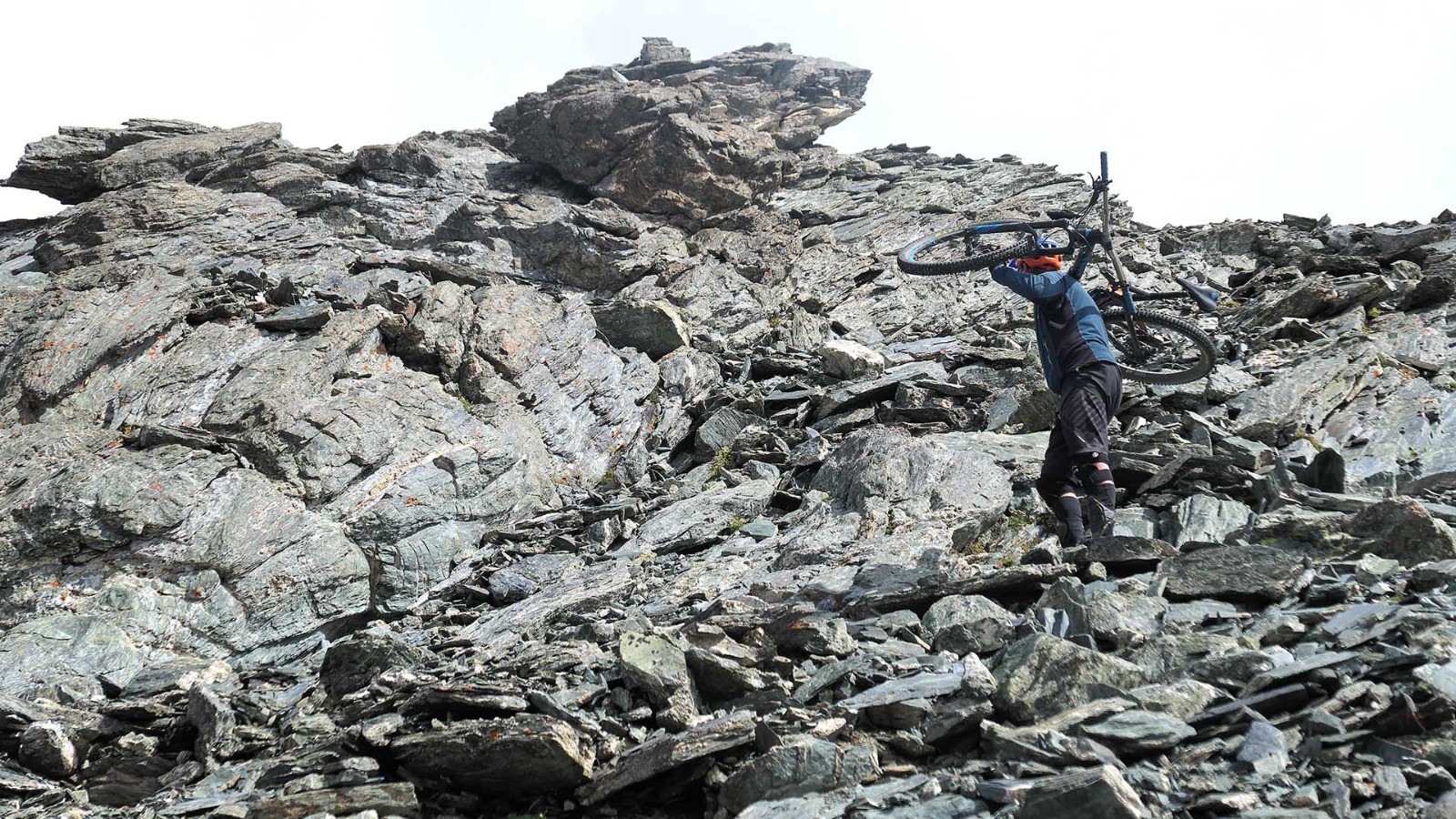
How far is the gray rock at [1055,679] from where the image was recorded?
6363mm

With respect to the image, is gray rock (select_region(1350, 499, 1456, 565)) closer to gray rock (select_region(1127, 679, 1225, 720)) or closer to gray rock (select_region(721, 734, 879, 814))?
gray rock (select_region(1127, 679, 1225, 720))

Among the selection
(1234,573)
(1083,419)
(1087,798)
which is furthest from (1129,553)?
(1087,798)

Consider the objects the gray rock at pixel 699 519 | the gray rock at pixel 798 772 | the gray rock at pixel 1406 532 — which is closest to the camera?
the gray rock at pixel 798 772

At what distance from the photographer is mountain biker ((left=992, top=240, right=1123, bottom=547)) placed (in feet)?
34.7

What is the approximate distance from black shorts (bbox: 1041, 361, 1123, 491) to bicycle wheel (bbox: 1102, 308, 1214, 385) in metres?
2.89

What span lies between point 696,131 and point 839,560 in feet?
90.9

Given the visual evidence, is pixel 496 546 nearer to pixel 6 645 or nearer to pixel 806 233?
pixel 6 645

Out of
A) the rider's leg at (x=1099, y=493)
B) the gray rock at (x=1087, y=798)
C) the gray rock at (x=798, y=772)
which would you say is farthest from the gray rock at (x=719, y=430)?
the gray rock at (x=1087, y=798)

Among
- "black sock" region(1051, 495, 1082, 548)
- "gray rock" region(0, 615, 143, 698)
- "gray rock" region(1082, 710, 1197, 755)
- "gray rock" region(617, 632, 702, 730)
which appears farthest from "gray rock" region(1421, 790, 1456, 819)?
"gray rock" region(0, 615, 143, 698)

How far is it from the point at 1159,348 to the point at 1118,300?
101 inches

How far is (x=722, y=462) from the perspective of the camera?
705 inches

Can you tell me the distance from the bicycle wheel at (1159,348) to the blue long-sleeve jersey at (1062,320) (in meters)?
2.47

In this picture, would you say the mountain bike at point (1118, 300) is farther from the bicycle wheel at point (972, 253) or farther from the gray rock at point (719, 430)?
the gray rock at point (719, 430)

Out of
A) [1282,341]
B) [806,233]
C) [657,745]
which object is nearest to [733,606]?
[657,745]
